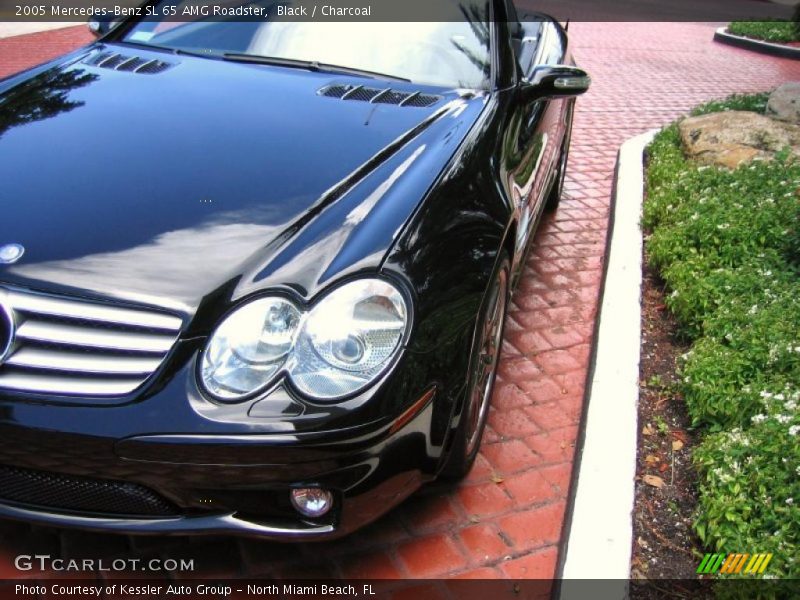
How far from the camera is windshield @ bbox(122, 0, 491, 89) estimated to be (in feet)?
10.4

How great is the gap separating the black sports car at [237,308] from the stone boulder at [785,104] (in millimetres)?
4591

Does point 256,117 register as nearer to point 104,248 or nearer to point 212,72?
point 212,72

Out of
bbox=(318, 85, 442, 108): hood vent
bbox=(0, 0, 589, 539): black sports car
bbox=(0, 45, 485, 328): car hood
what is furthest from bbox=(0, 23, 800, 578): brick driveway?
bbox=(318, 85, 442, 108): hood vent

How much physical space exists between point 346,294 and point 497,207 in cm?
86

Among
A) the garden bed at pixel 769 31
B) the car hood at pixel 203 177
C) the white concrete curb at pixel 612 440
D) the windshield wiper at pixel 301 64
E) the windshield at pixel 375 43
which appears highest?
the windshield at pixel 375 43

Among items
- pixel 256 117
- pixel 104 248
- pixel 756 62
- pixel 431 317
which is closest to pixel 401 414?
pixel 431 317

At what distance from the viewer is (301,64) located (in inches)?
125

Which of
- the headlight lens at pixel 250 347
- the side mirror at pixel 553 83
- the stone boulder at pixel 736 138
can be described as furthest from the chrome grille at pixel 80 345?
the stone boulder at pixel 736 138

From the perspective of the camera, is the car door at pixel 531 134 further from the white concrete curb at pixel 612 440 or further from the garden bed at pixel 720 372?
the garden bed at pixel 720 372

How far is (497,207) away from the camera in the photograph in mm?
2635

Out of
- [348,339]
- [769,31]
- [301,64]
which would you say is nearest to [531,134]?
[301,64]

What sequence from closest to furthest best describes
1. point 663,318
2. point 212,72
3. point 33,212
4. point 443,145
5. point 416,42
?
1. point 33,212
2. point 443,145
3. point 212,72
4. point 416,42
5. point 663,318

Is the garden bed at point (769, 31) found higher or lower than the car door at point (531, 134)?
lower

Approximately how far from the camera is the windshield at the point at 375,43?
3162 mm
